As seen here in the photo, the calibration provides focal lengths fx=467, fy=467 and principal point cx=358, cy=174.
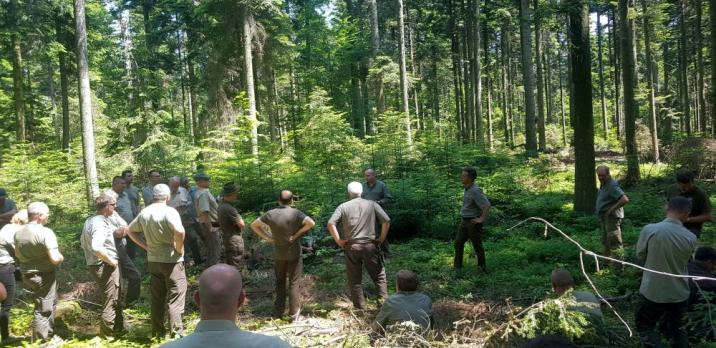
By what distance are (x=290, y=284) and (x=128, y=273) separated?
8.79 ft

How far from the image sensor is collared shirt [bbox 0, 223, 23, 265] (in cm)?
686

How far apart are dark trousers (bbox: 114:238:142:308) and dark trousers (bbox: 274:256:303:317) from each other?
237cm

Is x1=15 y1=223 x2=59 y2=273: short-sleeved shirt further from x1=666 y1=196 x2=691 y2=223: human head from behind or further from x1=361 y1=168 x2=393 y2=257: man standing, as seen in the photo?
x1=666 y1=196 x2=691 y2=223: human head from behind

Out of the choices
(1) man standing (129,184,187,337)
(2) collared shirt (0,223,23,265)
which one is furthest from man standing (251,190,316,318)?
(2) collared shirt (0,223,23,265)

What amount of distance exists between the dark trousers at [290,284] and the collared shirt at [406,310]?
185 cm

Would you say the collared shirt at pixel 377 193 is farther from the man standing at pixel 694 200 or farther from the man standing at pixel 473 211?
the man standing at pixel 694 200

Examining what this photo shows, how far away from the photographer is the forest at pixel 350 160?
700 cm

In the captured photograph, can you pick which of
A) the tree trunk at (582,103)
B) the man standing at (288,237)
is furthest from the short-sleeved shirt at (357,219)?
the tree trunk at (582,103)

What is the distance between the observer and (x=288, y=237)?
716cm

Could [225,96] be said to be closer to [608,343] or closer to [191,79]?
[191,79]

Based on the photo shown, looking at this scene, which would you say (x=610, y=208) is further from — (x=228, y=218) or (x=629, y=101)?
(x=629, y=101)

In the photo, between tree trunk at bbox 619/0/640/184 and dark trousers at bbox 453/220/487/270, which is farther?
tree trunk at bbox 619/0/640/184

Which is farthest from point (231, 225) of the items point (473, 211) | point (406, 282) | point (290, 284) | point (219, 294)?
point (219, 294)

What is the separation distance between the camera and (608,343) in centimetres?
445
